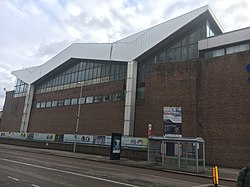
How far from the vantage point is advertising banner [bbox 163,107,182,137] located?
2824cm

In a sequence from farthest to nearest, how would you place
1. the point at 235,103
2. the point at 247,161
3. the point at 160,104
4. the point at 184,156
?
the point at 160,104 < the point at 235,103 < the point at 247,161 < the point at 184,156

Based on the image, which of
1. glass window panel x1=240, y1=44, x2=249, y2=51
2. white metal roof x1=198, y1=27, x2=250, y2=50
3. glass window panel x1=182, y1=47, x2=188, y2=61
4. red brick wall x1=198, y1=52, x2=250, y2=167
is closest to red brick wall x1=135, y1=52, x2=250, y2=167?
red brick wall x1=198, y1=52, x2=250, y2=167

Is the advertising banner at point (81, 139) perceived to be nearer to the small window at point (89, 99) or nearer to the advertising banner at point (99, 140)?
the advertising banner at point (99, 140)

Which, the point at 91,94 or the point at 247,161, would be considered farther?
the point at 91,94

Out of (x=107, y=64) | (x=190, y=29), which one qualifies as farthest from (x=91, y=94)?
(x=190, y=29)

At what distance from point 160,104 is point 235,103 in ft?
27.7

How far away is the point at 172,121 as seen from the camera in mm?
28828

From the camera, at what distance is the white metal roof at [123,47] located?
34.4m

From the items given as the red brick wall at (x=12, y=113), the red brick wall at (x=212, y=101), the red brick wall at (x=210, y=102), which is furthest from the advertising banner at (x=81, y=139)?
the red brick wall at (x=12, y=113)

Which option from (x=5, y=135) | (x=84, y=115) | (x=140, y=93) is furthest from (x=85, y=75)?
(x=5, y=135)

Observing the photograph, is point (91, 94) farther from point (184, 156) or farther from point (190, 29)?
point (184, 156)

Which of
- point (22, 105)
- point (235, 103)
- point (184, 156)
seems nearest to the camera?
point (184, 156)

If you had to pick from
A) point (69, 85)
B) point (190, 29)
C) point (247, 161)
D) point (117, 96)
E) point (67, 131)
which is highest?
point (190, 29)

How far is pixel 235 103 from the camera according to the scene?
83.1ft
